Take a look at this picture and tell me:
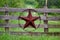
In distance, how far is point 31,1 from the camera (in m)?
31.7

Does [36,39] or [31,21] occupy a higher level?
[31,21]

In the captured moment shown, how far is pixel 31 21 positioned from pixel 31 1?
2384 centimetres

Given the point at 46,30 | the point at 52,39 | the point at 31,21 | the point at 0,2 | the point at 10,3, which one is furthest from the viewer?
the point at 10,3

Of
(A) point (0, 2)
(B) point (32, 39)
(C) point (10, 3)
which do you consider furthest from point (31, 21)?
(C) point (10, 3)

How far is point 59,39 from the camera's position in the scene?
8.80 metres

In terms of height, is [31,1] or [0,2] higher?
[0,2]

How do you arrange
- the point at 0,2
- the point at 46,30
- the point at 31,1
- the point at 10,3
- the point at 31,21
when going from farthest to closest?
the point at 31,1
the point at 10,3
the point at 0,2
the point at 46,30
the point at 31,21

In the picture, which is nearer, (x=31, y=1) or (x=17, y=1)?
(x=17, y=1)

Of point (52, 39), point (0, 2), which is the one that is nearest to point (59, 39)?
point (52, 39)

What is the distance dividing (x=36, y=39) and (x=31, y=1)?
23.6 m

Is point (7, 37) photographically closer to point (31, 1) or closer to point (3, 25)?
point (3, 25)

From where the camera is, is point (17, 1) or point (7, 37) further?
point (17, 1)

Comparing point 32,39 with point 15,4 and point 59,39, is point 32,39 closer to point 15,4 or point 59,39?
point 59,39

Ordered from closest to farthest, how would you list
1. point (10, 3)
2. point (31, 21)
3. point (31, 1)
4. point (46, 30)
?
point (31, 21) < point (46, 30) < point (10, 3) < point (31, 1)
